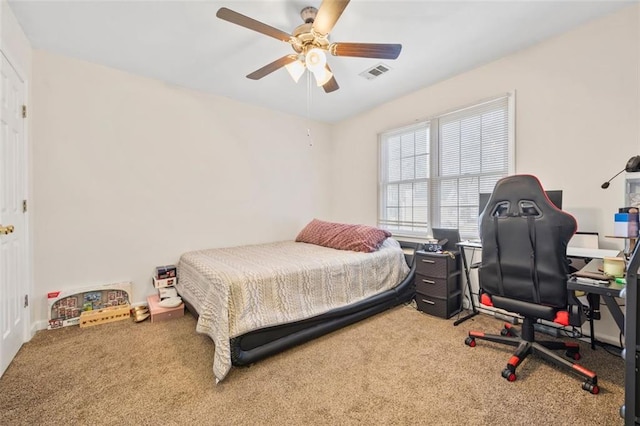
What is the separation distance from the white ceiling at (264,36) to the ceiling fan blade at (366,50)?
12.1 inches

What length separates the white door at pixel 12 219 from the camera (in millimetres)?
1806

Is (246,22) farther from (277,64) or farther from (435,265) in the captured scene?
(435,265)

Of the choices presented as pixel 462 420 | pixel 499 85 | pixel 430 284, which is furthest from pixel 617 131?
pixel 462 420

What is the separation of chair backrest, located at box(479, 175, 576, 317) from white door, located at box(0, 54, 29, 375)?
3.20 metres

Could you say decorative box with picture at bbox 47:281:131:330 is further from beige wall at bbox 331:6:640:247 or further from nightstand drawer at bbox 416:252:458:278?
beige wall at bbox 331:6:640:247

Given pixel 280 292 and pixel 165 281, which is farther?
pixel 165 281

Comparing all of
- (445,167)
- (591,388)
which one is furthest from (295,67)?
(591,388)

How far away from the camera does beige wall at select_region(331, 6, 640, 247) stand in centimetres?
201

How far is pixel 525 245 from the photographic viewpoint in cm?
167

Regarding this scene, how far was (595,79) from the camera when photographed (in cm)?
212

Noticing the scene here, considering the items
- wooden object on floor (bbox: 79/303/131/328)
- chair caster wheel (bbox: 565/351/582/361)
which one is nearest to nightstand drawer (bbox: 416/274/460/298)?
chair caster wheel (bbox: 565/351/582/361)

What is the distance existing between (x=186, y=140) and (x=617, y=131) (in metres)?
4.03

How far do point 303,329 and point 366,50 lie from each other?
7.06ft

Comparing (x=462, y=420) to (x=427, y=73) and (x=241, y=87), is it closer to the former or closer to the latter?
(x=427, y=73)
